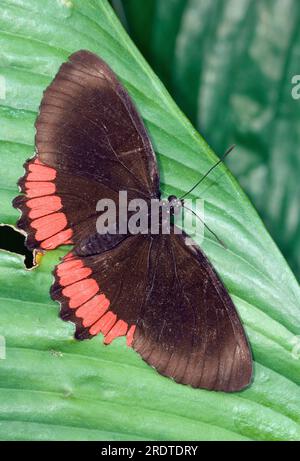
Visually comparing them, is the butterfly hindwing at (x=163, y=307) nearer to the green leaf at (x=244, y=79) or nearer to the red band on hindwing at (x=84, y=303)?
the red band on hindwing at (x=84, y=303)

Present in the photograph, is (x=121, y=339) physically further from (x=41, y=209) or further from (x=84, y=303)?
(x=41, y=209)

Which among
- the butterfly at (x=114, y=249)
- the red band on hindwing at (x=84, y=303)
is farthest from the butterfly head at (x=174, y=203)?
the red band on hindwing at (x=84, y=303)

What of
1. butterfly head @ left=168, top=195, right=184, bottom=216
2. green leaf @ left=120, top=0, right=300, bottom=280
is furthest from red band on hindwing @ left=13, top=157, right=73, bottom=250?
green leaf @ left=120, top=0, right=300, bottom=280

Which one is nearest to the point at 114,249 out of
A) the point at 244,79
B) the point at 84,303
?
the point at 84,303

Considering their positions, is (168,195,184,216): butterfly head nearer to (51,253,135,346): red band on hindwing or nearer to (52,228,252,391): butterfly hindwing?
(52,228,252,391): butterfly hindwing
